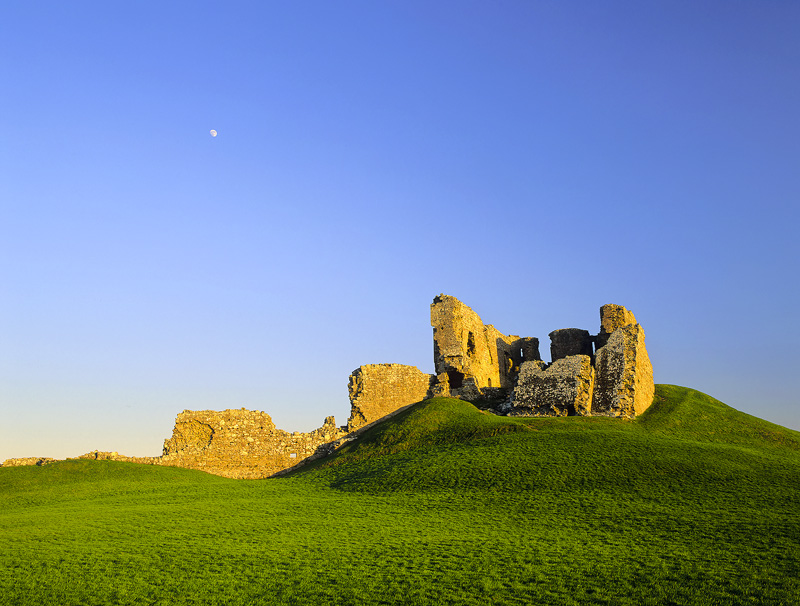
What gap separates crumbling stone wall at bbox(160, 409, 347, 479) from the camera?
42.0 metres

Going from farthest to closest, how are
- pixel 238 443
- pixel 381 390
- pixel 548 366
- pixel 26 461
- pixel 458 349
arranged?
1. pixel 458 349
2. pixel 381 390
3. pixel 548 366
4. pixel 238 443
5. pixel 26 461

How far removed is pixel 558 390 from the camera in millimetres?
40719

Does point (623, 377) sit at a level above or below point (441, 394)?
above

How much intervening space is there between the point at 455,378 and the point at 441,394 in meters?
2.69

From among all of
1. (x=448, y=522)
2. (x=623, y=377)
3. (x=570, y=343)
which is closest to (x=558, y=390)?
(x=623, y=377)

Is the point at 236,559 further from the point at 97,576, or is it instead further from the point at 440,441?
the point at 440,441

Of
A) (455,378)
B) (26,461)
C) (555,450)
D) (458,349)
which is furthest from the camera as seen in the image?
(455,378)

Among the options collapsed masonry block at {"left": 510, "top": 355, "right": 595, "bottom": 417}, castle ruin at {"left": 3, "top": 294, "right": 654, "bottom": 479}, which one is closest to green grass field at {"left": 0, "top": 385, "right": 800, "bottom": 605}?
collapsed masonry block at {"left": 510, "top": 355, "right": 595, "bottom": 417}

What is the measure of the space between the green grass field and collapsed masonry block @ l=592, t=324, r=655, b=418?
1.53 metres

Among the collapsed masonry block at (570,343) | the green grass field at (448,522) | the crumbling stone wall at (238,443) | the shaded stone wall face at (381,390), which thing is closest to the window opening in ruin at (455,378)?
the shaded stone wall face at (381,390)

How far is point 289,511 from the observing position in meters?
25.4

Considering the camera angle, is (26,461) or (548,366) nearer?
(26,461)

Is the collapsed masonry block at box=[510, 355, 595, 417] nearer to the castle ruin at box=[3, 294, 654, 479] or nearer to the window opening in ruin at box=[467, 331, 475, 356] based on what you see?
the castle ruin at box=[3, 294, 654, 479]

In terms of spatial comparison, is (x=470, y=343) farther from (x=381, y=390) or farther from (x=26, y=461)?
(x=26, y=461)
